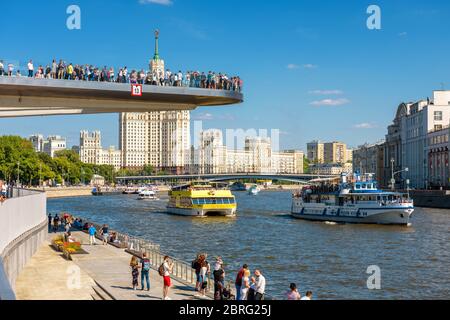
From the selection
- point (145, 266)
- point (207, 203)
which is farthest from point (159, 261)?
point (207, 203)

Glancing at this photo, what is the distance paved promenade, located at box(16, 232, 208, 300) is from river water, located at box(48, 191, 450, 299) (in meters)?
5.94

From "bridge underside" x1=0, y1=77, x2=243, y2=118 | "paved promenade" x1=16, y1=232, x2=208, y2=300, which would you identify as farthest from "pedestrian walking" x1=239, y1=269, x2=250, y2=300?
"bridge underside" x1=0, y1=77, x2=243, y2=118

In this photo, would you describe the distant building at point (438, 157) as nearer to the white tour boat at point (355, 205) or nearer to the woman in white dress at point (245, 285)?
the white tour boat at point (355, 205)

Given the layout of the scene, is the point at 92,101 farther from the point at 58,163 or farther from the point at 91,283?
the point at 58,163

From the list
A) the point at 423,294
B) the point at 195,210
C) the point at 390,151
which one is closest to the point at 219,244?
the point at 423,294

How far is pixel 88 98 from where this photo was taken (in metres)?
38.2

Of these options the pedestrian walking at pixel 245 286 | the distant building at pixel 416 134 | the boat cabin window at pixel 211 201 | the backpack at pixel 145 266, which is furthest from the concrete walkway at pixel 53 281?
the distant building at pixel 416 134

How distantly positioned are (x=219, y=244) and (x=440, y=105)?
86774mm

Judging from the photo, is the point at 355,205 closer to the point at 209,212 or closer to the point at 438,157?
the point at 209,212

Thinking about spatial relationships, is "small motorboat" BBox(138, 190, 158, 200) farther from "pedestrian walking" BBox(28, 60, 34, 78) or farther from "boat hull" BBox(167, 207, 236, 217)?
"pedestrian walking" BBox(28, 60, 34, 78)

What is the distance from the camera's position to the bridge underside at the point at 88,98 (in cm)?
3406

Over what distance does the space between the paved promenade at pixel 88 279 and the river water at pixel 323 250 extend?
5.94 m

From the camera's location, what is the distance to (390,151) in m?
156

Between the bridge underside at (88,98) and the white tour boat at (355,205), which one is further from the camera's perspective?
the white tour boat at (355,205)
